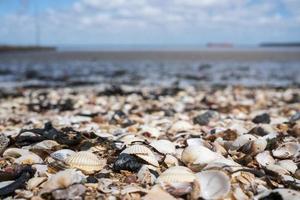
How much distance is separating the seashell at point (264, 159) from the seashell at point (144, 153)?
97 cm

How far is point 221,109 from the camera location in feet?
28.7

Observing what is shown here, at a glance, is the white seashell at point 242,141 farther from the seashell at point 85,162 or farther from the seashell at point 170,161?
the seashell at point 85,162

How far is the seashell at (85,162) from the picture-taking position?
3.74 m

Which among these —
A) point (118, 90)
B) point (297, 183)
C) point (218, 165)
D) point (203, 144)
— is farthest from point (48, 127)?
point (118, 90)

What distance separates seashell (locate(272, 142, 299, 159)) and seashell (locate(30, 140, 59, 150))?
223 centimetres

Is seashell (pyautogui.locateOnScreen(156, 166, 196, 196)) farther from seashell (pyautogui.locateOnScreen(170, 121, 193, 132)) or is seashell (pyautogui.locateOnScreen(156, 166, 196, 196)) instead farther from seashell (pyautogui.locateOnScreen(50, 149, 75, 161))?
seashell (pyautogui.locateOnScreen(170, 121, 193, 132))

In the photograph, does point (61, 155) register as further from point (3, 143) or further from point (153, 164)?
point (153, 164)

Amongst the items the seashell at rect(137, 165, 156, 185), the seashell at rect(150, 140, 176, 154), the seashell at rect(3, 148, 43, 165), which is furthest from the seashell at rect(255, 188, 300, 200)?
the seashell at rect(3, 148, 43, 165)

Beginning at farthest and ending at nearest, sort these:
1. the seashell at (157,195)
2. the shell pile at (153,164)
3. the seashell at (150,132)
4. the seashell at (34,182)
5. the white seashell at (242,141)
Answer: the seashell at (150,132) < the white seashell at (242,141) < the seashell at (34,182) < the shell pile at (153,164) < the seashell at (157,195)

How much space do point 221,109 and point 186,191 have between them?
5687 mm

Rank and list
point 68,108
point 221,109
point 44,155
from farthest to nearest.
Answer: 1. point 68,108
2. point 221,109
3. point 44,155

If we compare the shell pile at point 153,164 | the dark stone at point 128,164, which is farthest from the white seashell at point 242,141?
the dark stone at point 128,164

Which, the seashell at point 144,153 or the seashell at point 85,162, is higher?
the seashell at point 144,153

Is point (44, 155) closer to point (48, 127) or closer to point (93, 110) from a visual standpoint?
point (48, 127)
